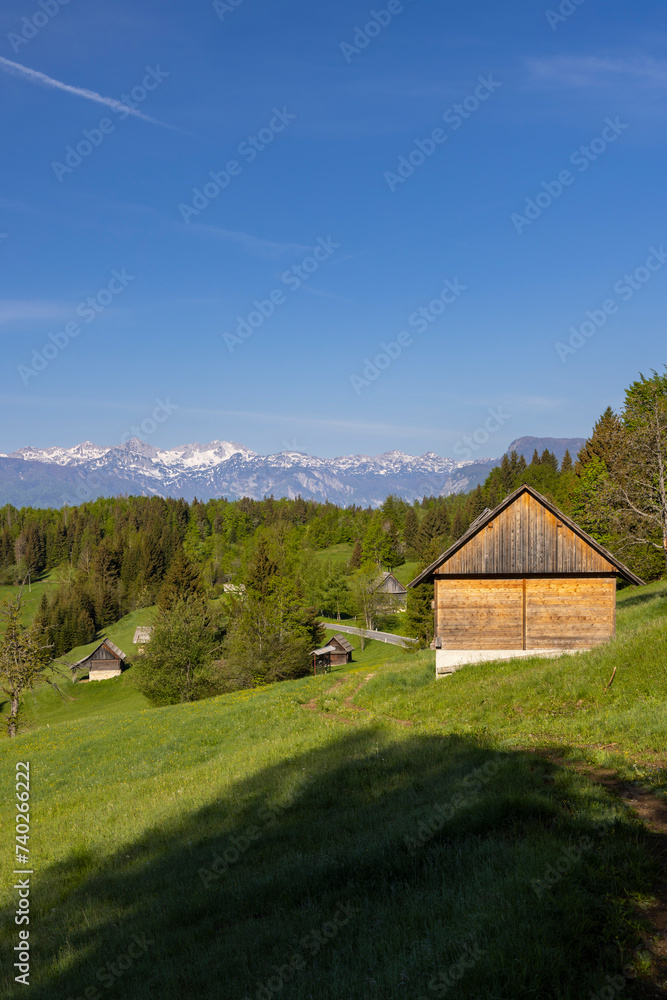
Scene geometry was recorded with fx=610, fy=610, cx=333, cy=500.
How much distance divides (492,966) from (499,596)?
21.3m

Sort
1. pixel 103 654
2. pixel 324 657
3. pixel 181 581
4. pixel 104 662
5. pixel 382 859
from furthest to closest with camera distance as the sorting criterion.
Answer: pixel 103 654, pixel 104 662, pixel 324 657, pixel 181 581, pixel 382 859

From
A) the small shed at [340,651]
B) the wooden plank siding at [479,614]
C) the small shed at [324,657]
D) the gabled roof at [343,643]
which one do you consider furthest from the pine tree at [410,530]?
the wooden plank siding at [479,614]

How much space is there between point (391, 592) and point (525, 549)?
253 feet

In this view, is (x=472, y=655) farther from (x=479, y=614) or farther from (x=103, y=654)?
(x=103, y=654)

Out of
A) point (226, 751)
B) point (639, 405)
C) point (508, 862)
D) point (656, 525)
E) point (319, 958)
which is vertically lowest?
point (226, 751)

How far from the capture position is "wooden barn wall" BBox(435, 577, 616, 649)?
24891mm

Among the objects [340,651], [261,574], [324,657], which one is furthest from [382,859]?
[340,651]

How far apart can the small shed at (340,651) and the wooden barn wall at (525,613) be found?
50944 millimetres

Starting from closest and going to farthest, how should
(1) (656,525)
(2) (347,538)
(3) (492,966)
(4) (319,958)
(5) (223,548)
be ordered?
(3) (492,966) < (4) (319,958) < (1) (656,525) < (5) (223,548) < (2) (347,538)

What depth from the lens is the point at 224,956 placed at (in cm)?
687

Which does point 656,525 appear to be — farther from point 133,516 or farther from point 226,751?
point 133,516

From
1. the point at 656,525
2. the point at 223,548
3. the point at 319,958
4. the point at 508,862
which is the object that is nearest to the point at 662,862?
the point at 508,862

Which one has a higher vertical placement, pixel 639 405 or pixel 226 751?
pixel 639 405

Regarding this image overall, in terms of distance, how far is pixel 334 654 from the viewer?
76250mm
